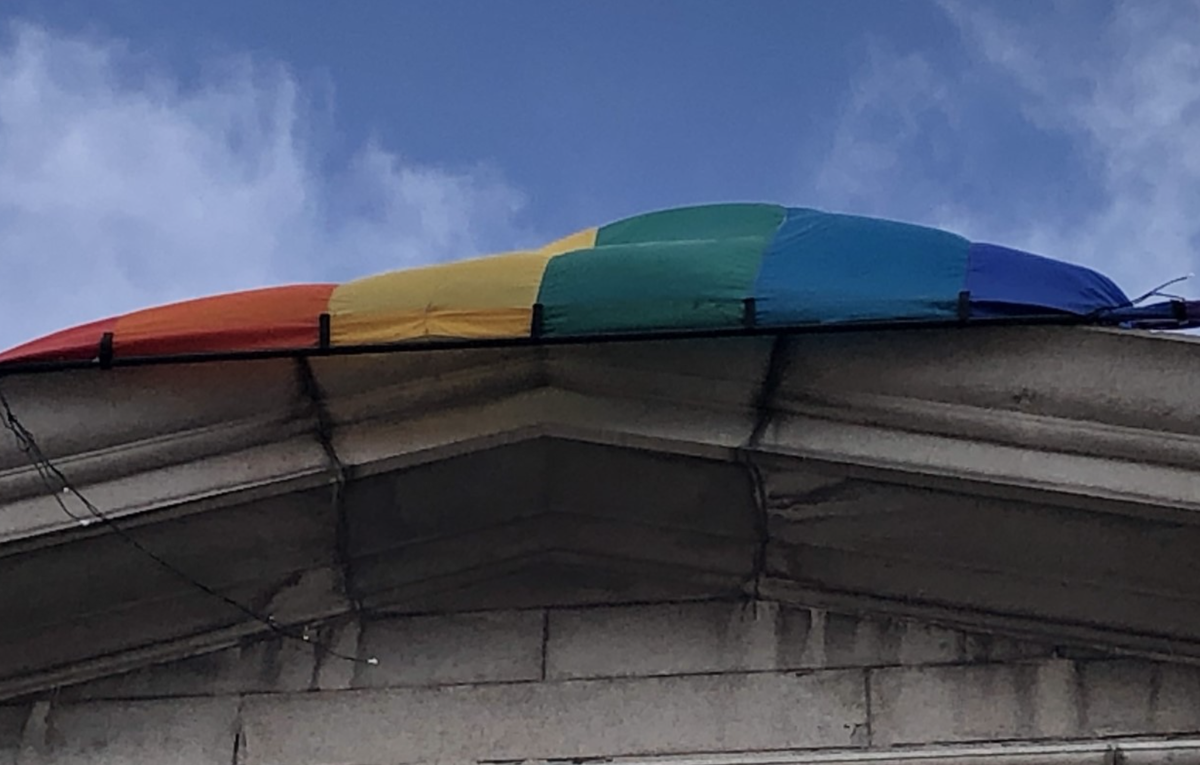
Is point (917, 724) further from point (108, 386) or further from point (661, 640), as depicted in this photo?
point (108, 386)

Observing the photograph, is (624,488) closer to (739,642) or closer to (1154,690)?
(739,642)

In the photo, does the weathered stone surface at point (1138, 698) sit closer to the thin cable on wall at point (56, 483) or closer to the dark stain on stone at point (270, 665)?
the dark stain on stone at point (270, 665)

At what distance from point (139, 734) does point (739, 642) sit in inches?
76.0

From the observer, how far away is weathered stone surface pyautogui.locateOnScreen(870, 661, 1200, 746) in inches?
277

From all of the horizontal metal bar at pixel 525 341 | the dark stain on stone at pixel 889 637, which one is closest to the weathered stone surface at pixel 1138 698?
the dark stain on stone at pixel 889 637

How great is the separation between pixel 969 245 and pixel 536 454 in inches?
59.8

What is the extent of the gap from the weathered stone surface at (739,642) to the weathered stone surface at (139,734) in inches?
42.2

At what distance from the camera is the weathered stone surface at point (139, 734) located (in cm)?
738

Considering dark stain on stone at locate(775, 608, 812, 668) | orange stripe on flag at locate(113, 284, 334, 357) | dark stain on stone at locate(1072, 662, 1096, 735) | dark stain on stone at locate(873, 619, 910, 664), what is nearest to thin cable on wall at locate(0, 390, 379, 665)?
orange stripe on flag at locate(113, 284, 334, 357)

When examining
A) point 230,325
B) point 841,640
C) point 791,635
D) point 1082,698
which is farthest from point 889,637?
point 230,325

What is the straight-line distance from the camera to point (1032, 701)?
7.12m

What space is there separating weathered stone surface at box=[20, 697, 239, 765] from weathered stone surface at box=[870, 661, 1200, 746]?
2.07m

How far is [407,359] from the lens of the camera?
24.1 ft

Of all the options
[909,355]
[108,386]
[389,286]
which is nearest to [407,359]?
[389,286]
